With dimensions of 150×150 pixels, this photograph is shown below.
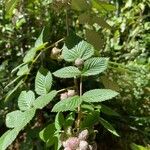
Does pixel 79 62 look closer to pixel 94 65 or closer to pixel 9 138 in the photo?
pixel 94 65

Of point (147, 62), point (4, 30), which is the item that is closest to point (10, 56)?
point (4, 30)

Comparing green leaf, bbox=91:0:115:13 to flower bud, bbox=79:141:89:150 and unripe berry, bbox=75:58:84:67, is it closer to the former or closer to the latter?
unripe berry, bbox=75:58:84:67

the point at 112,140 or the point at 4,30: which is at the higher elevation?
the point at 4,30

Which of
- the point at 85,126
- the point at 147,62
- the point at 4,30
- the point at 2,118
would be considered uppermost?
the point at 85,126

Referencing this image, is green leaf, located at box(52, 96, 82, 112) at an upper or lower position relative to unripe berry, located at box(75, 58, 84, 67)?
lower

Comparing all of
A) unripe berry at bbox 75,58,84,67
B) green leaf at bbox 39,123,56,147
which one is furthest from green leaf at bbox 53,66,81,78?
green leaf at bbox 39,123,56,147

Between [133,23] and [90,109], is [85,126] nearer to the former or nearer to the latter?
[90,109]

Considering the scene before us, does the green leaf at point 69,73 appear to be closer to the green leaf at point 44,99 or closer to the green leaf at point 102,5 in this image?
the green leaf at point 44,99
